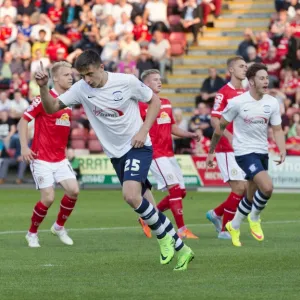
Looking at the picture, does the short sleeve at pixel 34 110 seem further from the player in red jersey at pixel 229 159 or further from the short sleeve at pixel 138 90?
the short sleeve at pixel 138 90

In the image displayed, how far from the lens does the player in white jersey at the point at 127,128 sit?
1154 centimetres

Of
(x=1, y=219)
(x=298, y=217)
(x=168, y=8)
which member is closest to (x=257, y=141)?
(x=298, y=217)

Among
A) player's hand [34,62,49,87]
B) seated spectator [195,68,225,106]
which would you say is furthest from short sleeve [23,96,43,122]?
seated spectator [195,68,225,106]

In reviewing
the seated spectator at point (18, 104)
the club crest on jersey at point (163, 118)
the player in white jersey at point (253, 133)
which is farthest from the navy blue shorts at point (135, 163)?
the seated spectator at point (18, 104)

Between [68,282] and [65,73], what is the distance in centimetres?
476

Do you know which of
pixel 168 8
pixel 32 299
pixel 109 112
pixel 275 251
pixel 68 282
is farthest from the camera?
pixel 168 8

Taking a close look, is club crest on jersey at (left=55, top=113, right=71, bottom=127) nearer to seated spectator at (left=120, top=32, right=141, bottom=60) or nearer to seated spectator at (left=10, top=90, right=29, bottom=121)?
seated spectator at (left=10, top=90, right=29, bottom=121)

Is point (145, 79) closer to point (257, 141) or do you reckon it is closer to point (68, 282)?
point (257, 141)

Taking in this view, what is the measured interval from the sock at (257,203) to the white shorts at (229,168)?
107 centimetres

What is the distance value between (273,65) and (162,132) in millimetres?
13665

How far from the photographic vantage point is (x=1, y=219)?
19391mm

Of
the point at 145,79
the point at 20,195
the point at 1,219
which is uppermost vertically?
the point at 145,79

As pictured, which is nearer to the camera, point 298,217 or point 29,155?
point 29,155

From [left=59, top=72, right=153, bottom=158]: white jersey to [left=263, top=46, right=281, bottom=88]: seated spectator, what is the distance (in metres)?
18.0
